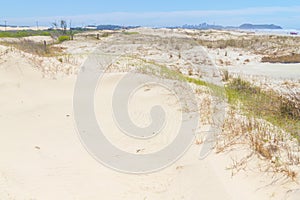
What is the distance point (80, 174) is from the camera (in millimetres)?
4938

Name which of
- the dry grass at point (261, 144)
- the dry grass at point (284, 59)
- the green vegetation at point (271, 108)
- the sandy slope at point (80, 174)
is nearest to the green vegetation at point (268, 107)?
the green vegetation at point (271, 108)

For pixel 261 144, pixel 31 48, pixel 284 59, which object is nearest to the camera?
pixel 261 144

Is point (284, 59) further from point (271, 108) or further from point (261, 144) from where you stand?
point (261, 144)

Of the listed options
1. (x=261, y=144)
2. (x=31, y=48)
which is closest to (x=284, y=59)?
(x=31, y=48)

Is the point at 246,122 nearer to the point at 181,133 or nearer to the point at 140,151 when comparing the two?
the point at 181,133

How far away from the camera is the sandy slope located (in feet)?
13.5

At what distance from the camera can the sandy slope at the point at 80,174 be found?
412cm

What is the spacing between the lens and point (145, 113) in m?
8.04

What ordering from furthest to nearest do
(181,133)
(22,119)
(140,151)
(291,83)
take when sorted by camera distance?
(291,83) → (22,119) → (181,133) → (140,151)

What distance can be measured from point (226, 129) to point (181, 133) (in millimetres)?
925

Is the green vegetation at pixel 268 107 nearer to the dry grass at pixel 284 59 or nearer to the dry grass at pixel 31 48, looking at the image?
the dry grass at pixel 31 48

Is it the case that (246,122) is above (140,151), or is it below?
above

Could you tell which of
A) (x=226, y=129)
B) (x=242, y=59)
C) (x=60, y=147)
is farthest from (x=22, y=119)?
(x=242, y=59)

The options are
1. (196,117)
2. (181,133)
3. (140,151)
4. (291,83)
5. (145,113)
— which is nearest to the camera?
(140,151)
